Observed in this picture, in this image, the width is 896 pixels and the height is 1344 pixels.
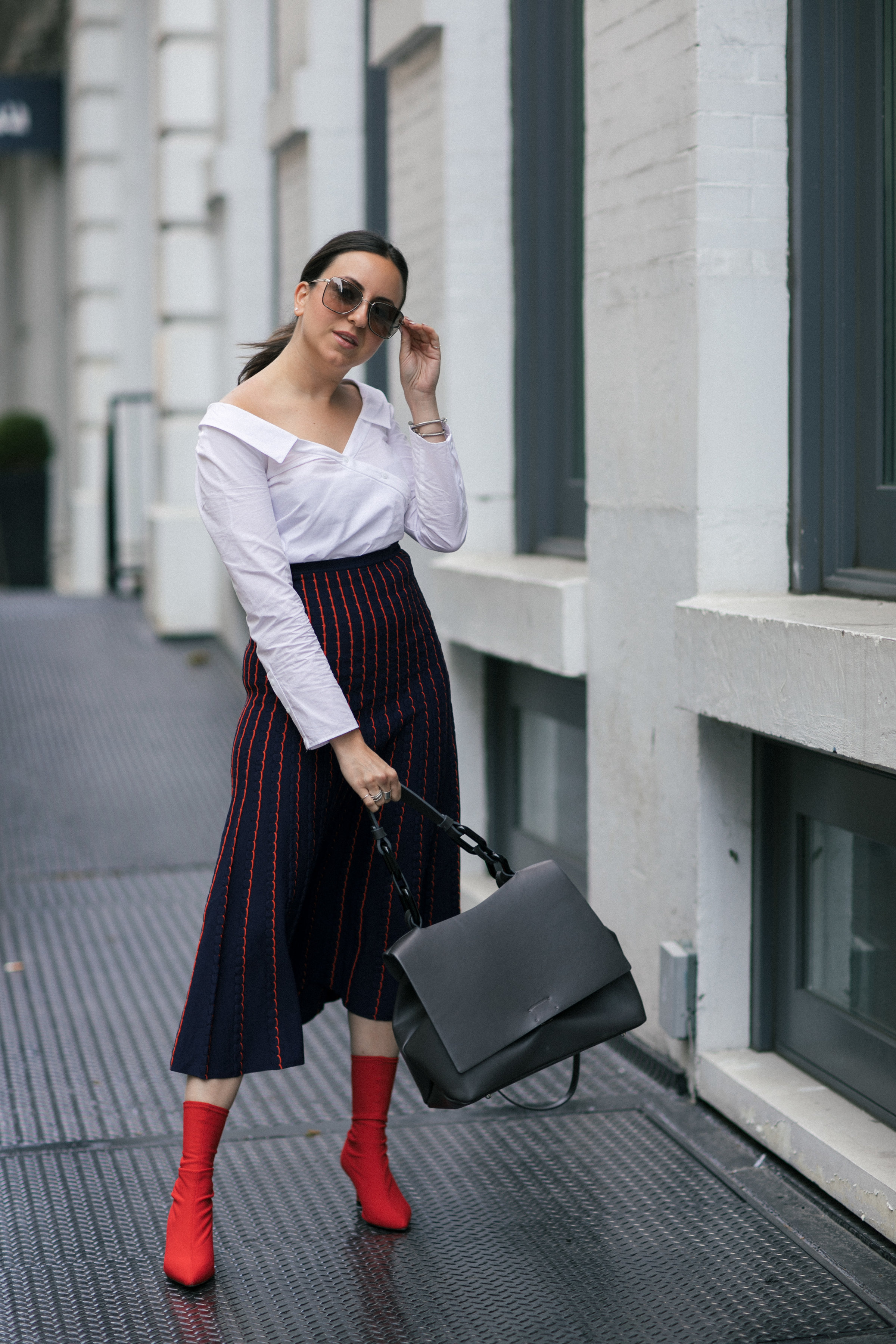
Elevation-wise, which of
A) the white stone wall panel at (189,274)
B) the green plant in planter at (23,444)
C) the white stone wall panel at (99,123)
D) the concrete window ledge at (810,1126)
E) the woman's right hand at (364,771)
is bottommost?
the concrete window ledge at (810,1126)

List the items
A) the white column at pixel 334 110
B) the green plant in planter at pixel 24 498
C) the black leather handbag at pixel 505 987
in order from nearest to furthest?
the black leather handbag at pixel 505 987, the white column at pixel 334 110, the green plant in planter at pixel 24 498

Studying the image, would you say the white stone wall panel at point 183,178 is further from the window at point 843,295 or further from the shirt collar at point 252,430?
the shirt collar at point 252,430

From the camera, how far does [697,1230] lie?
3146mm

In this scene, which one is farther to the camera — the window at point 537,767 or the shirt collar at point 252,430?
the window at point 537,767

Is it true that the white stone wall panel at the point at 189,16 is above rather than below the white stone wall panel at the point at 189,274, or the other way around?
above

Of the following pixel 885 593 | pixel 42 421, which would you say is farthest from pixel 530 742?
pixel 42 421

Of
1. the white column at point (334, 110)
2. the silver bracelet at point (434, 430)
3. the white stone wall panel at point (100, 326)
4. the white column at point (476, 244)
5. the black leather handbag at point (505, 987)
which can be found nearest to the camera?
the black leather handbag at point (505, 987)

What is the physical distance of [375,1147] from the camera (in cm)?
315

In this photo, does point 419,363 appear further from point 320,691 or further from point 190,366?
point 190,366

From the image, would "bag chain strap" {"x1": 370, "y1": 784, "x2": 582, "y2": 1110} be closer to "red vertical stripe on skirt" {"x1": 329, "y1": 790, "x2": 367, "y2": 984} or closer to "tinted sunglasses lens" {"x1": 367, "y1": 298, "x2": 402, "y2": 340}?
"red vertical stripe on skirt" {"x1": 329, "y1": 790, "x2": 367, "y2": 984}

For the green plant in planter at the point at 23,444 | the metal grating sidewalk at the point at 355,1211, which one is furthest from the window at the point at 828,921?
the green plant in planter at the point at 23,444

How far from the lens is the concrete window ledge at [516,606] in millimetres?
4363

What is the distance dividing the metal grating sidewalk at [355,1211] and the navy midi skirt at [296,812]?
1.41ft

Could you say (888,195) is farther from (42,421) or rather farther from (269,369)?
(42,421)
